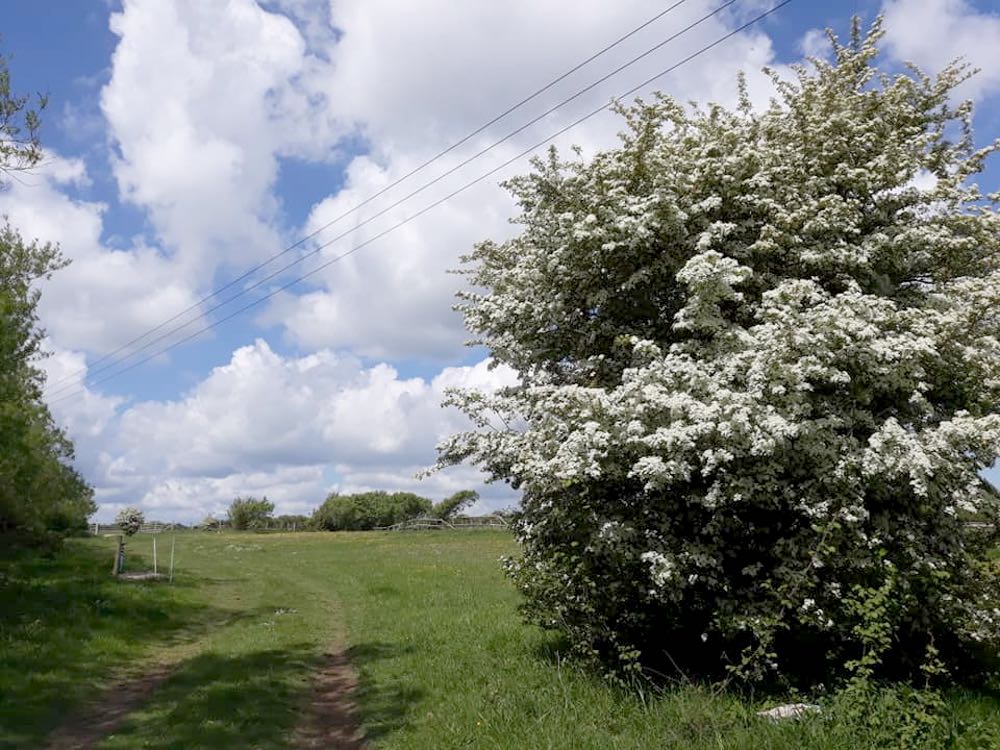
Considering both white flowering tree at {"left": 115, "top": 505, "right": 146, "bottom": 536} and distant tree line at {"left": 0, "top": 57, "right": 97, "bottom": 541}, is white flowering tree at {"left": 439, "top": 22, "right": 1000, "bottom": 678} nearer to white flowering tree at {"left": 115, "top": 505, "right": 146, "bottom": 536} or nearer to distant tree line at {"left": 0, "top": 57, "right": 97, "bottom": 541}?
distant tree line at {"left": 0, "top": 57, "right": 97, "bottom": 541}

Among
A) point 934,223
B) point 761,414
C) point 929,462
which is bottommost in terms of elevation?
point 929,462

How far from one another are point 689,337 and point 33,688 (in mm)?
12060

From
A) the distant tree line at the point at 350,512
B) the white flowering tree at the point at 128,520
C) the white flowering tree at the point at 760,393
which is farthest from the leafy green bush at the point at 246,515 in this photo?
the white flowering tree at the point at 760,393

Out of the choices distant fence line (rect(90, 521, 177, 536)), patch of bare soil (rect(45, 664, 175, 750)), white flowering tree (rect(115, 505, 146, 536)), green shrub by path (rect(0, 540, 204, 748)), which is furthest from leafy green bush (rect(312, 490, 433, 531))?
patch of bare soil (rect(45, 664, 175, 750))

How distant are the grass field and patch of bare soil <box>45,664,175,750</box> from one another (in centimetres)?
21

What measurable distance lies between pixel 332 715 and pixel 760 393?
8.00 metres

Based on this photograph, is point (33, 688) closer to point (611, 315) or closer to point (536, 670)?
point (536, 670)

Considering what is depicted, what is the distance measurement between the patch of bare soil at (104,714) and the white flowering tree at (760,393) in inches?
252

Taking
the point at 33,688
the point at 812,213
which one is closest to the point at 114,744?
the point at 33,688

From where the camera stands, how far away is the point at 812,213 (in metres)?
11.4

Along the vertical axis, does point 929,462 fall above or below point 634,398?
below

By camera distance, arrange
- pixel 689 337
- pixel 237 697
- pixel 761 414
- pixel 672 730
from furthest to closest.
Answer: pixel 237 697, pixel 689 337, pixel 761 414, pixel 672 730

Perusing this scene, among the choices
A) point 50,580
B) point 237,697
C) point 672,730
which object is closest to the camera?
point 672,730

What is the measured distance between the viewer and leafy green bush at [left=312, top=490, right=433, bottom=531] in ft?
383
